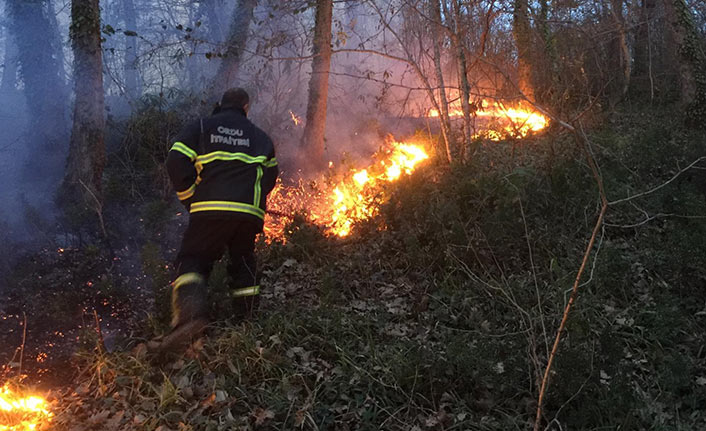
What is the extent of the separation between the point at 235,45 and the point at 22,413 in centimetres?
991

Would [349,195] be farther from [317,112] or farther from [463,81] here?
[317,112]

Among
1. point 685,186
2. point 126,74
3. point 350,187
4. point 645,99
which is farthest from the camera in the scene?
point 126,74

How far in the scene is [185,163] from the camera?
4613 mm

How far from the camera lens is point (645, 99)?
13984 millimetres

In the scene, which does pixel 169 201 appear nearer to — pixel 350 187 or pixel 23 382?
pixel 350 187

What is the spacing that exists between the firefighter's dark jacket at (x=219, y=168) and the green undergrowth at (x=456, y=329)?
686mm

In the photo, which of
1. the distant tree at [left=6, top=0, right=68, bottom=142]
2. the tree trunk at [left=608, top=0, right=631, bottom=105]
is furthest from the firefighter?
the distant tree at [left=6, top=0, right=68, bottom=142]

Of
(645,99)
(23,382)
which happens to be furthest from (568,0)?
(23,382)

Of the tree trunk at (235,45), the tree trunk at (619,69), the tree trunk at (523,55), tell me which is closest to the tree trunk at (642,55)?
the tree trunk at (619,69)

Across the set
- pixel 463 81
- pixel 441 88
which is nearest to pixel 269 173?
pixel 441 88

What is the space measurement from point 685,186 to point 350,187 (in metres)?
4.29

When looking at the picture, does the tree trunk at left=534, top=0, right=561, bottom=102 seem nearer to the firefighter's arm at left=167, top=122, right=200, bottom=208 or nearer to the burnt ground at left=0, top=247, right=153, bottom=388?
the firefighter's arm at left=167, top=122, right=200, bottom=208

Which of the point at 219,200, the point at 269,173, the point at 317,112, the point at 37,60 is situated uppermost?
the point at 37,60

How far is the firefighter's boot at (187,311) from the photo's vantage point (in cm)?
432
